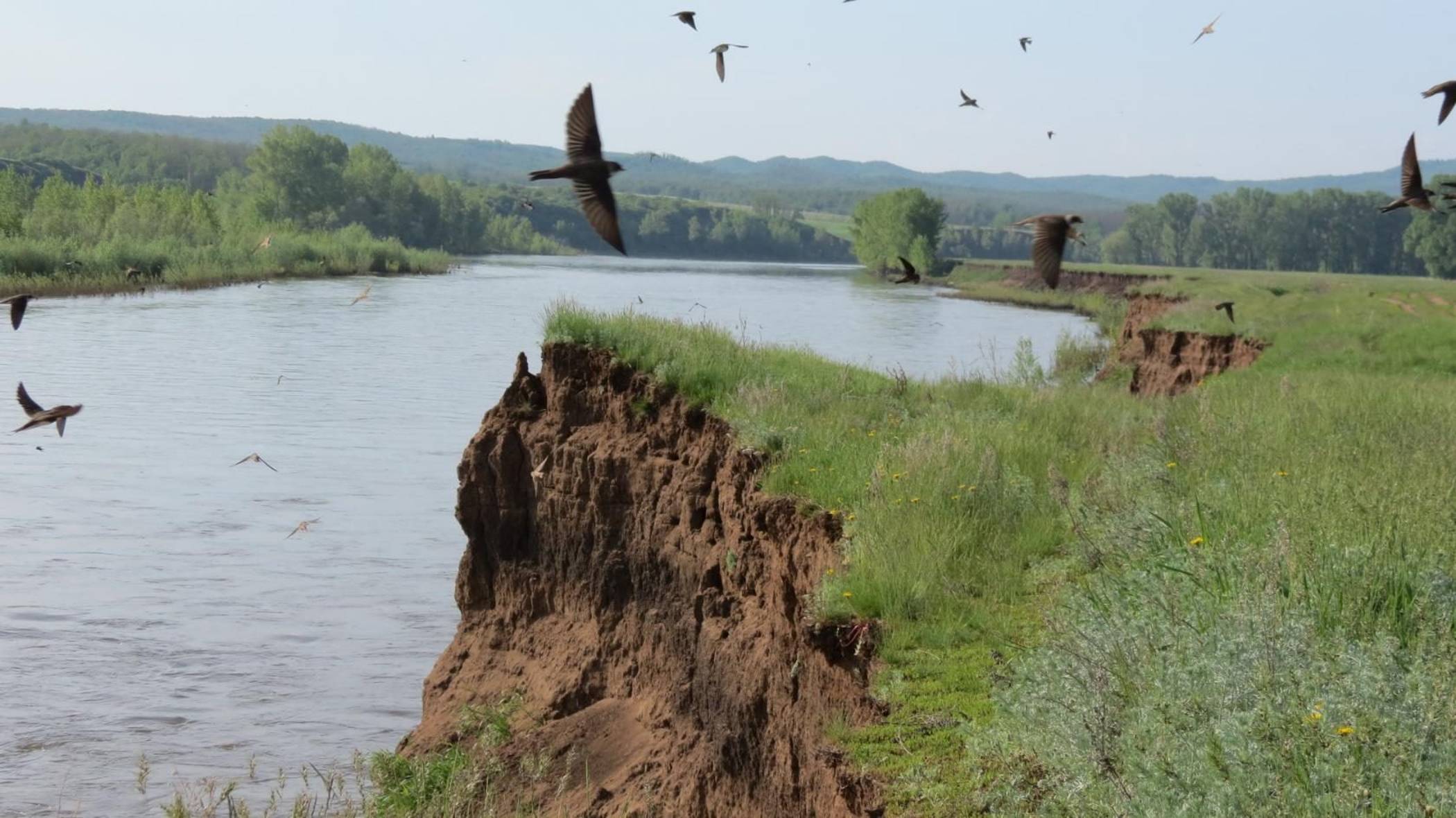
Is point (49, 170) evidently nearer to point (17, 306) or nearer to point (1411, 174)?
point (17, 306)

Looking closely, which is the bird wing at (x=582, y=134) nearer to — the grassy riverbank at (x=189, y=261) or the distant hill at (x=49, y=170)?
the grassy riverbank at (x=189, y=261)

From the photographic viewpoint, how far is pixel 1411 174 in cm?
944

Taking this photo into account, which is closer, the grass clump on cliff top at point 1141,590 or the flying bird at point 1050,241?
the grass clump on cliff top at point 1141,590

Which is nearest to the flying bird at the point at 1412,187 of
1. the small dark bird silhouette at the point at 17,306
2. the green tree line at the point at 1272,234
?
the small dark bird silhouette at the point at 17,306

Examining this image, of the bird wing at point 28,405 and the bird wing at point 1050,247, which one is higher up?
the bird wing at point 1050,247

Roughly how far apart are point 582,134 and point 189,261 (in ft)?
262

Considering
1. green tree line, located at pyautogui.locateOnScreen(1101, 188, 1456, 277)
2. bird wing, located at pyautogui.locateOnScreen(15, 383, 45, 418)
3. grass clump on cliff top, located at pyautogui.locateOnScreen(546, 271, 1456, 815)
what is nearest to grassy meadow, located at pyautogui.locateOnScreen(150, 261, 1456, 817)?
grass clump on cliff top, located at pyautogui.locateOnScreen(546, 271, 1456, 815)

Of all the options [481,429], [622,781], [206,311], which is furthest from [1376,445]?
[206,311]

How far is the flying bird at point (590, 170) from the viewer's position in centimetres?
705

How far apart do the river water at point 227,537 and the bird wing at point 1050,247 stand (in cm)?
926

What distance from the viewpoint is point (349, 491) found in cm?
2834

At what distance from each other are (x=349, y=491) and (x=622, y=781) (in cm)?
1793

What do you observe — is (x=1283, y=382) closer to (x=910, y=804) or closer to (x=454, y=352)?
(x=910, y=804)

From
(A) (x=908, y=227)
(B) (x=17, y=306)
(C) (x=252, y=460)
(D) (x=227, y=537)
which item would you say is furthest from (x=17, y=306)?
(A) (x=908, y=227)
